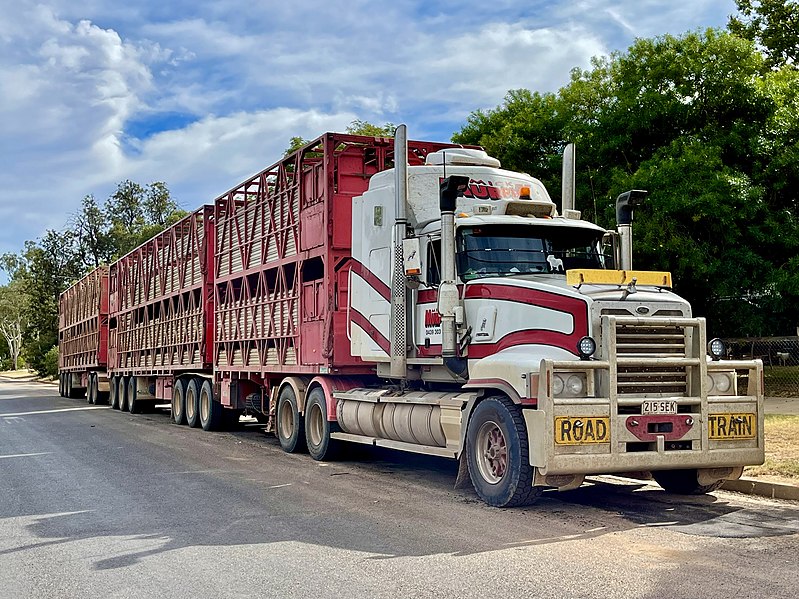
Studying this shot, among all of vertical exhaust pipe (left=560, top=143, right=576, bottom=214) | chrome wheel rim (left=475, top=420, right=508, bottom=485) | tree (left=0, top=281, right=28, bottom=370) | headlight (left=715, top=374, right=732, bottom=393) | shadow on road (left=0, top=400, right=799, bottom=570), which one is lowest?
shadow on road (left=0, top=400, right=799, bottom=570)

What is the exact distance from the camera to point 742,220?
19.8 m

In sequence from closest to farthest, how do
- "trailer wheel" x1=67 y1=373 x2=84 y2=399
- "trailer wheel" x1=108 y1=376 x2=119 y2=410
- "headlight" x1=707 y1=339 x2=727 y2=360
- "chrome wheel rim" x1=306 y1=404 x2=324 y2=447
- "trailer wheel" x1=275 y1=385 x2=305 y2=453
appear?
Result: 1. "headlight" x1=707 y1=339 x2=727 y2=360
2. "chrome wheel rim" x1=306 y1=404 x2=324 y2=447
3. "trailer wheel" x1=275 y1=385 x2=305 y2=453
4. "trailer wheel" x1=108 y1=376 x2=119 y2=410
5. "trailer wheel" x1=67 y1=373 x2=84 y2=399

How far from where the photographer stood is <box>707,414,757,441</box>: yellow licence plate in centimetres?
877

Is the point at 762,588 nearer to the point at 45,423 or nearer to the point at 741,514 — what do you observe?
the point at 741,514

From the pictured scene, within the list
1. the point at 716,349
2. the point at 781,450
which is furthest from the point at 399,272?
the point at 781,450

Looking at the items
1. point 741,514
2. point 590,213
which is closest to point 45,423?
point 590,213

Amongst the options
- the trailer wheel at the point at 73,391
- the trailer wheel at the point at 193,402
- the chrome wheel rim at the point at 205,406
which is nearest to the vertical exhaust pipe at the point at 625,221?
the chrome wheel rim at the point at 205,406

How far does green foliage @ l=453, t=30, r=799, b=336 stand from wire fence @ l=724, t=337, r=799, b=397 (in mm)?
1667

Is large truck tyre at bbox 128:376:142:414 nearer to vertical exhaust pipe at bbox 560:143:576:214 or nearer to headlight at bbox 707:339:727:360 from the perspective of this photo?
vertical exhaust pipe at bbox 560:143:576:214

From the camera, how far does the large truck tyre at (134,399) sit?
2511 cm

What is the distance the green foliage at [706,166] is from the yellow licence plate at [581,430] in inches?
458

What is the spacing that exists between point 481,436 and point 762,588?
376 centimetres

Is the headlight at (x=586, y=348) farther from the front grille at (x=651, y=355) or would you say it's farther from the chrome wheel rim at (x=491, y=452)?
the chrome wheel rim at (x=491, y=452)

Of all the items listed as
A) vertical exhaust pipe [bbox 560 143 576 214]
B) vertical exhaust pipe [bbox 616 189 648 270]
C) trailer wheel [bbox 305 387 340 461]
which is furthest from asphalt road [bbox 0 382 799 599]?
vertical exhaust pipe [bbox 560 143 576 214]
